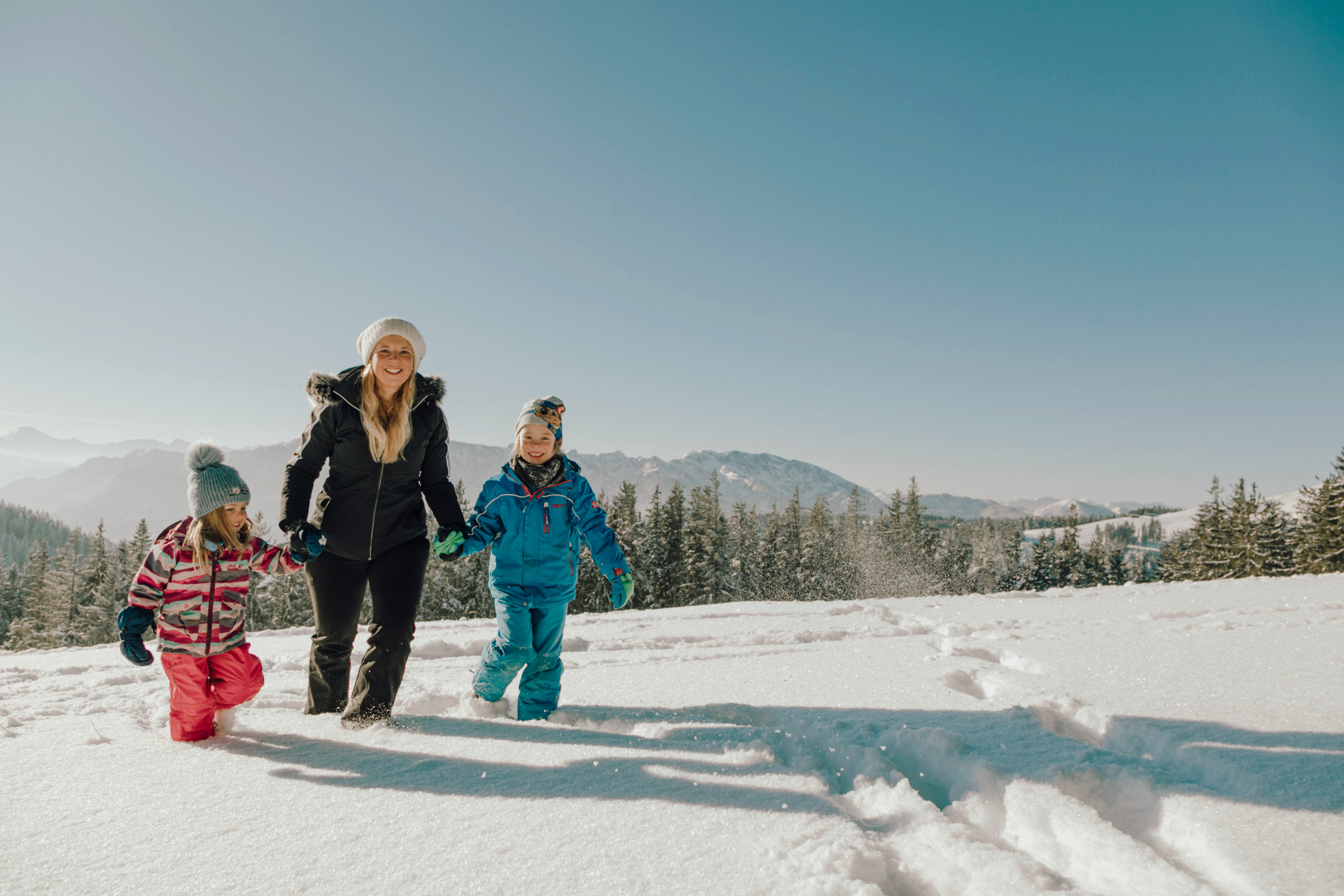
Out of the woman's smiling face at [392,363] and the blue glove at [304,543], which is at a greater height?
the woman's smiling face at [392,363]

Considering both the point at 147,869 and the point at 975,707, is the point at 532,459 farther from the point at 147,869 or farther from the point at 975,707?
the point at 975,707

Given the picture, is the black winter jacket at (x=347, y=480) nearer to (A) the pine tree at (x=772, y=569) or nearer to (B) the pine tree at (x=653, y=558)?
(B) the pine tree at (x=653, y=558)

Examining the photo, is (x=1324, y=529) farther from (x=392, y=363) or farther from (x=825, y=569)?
(x=392, y=363)

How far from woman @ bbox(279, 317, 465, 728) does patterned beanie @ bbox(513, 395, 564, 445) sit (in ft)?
2.00

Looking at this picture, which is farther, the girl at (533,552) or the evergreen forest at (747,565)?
the evergreen forest at (747,565)

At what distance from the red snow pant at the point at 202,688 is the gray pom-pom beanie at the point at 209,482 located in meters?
0.76

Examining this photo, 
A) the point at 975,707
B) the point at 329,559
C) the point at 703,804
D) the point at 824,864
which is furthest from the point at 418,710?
the point at 975,707

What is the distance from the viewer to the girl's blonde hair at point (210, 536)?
3025 millimetres

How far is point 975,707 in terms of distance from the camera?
325 cm

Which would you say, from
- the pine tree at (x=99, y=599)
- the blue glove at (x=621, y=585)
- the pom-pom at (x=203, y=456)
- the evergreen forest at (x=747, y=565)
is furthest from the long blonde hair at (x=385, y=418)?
the pine tree at (x=99, y=599)

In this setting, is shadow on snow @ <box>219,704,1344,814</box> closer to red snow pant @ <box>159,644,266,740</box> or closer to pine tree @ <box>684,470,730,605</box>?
red snow pant @ <box>159,644,266,740</box>

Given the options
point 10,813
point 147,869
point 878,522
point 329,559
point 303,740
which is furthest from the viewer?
point 878,522

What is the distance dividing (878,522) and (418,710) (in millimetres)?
59673

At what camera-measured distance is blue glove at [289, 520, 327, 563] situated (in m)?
3.04
